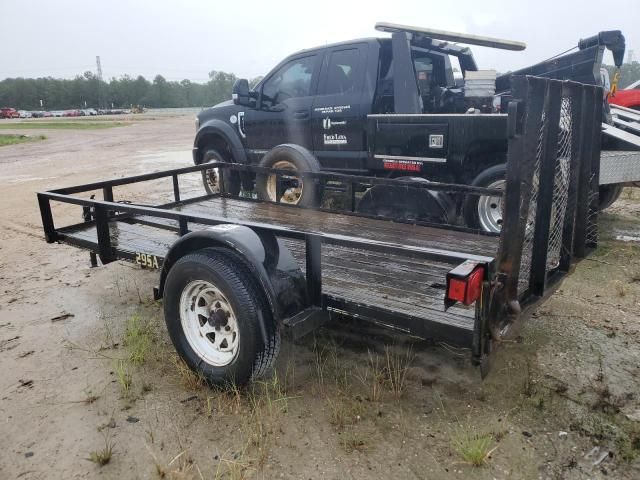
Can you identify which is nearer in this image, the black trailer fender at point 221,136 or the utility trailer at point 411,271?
the utility trailer at point 411,271

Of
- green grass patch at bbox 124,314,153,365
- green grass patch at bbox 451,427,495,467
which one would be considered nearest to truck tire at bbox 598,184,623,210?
green grass patch at bbox 451,427,495,467

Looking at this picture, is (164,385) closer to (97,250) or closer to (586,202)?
(97,250)

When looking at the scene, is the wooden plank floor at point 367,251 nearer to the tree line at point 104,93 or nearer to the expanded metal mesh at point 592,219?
the expanded metal mesh at point 592,219

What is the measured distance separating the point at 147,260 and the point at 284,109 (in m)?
4.10

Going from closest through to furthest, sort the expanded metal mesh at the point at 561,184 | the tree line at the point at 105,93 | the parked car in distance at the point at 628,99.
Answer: the expanded metal mesh at the point at 561,184 → the parked car in distance at the point at 628,99 → the tree line at the point at 105,93

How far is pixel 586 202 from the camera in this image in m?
3.04

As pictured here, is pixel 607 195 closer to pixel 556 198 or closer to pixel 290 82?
pixel 290 82

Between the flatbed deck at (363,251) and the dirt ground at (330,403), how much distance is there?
0.46 m

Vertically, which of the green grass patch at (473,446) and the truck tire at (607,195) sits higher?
the truck tire at (607,195)

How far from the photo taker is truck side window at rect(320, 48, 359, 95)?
6508 millimetres

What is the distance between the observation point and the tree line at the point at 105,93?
3531 inches

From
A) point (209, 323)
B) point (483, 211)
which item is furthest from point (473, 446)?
point (483, 211)

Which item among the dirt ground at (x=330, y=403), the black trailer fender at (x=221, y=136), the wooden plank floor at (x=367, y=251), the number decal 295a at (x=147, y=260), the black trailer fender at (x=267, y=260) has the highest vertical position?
the black trailer fender at (x=221, y=136)

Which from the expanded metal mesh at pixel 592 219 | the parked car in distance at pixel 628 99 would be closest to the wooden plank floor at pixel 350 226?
the expanded metal mesh at pixel 592 219
